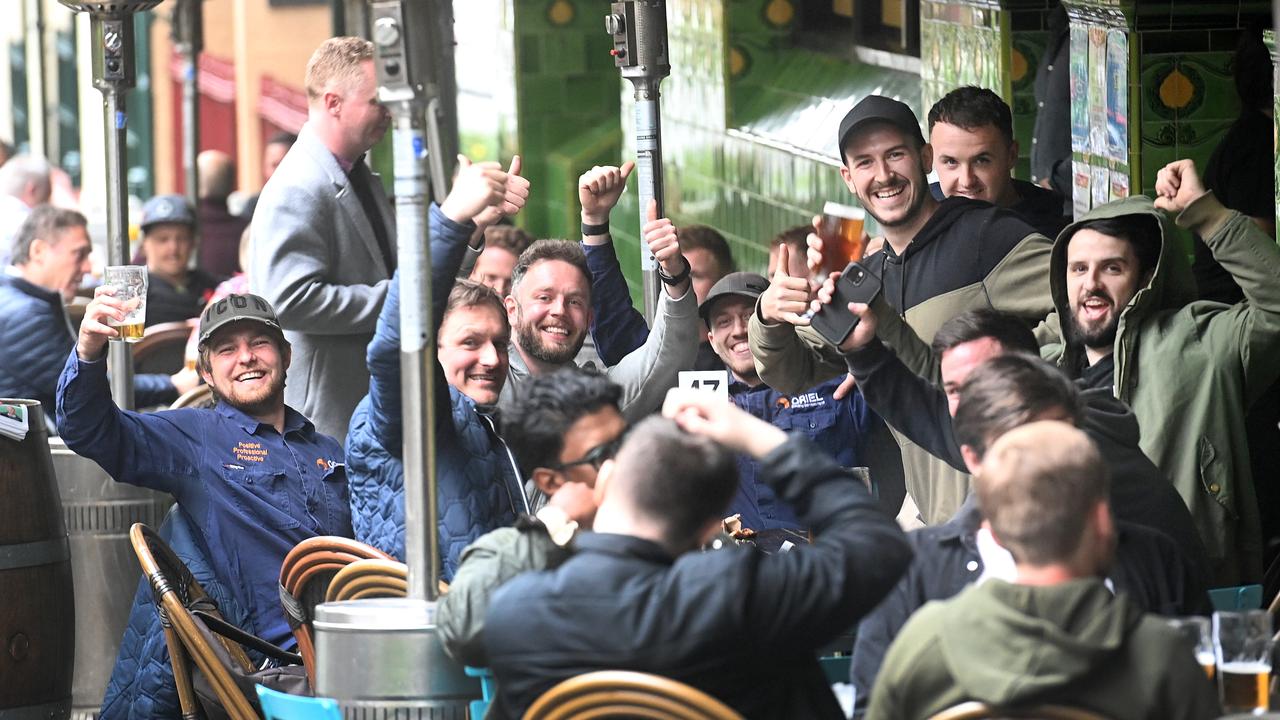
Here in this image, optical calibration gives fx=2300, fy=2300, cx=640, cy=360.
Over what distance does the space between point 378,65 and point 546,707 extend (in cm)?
132

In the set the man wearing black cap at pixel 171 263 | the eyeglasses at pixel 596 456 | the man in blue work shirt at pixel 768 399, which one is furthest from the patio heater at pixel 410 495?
the man wearing black cap at pixel 171 263

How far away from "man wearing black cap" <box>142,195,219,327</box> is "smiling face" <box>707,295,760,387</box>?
5020mm

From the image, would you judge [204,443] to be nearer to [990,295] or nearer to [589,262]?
[589,262]

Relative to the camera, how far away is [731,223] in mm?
11977

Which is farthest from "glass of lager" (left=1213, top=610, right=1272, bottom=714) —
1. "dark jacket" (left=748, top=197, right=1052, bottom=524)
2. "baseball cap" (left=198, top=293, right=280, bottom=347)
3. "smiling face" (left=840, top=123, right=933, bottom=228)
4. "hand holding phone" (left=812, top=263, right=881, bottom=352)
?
"baseball cap" (left=198, top=293, right=280, bottom=347)

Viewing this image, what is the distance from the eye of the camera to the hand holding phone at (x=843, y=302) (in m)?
5.48

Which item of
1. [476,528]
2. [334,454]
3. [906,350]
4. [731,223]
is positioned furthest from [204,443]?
[731,223]

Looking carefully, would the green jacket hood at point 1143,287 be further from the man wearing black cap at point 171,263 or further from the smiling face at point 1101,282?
the man wearing black cap at point 171,263

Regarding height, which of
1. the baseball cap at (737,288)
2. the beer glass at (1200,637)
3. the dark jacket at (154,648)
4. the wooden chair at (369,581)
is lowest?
the dark jacket at (154,648)

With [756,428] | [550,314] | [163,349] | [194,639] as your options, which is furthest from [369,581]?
[163,349]

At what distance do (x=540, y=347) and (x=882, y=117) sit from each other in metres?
1.13

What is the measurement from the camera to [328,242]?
24.0 feet

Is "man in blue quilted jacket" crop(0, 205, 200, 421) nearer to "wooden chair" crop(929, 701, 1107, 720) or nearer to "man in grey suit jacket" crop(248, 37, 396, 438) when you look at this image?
"man in grey suit jacket" crop(248, 37, 396, 438)

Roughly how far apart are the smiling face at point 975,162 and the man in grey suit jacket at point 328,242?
5.85 ft
